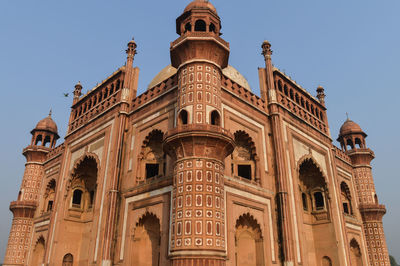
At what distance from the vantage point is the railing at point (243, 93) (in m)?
17.8

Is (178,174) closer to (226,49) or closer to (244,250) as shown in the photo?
(244,250)

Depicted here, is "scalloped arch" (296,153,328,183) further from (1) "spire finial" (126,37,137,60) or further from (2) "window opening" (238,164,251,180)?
(1) "spire finial" (126,37,137,60)

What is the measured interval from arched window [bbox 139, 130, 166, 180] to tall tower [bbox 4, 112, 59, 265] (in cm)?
1498

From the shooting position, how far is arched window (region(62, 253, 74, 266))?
67.0 ft

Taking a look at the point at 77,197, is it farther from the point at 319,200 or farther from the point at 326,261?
the point at 326,261

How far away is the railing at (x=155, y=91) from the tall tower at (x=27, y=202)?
14.4 meters

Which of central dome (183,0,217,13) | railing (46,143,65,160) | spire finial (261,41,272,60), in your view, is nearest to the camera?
central dome (183,0,217,13)

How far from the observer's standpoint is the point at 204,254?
Result: 1150 cm

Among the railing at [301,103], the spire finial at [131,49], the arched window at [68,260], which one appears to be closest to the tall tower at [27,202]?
the arched window at [68,260]

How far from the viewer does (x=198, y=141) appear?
13172mm

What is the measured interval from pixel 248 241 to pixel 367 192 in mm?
17189

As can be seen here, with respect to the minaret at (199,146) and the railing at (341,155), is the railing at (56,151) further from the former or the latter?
the railing at (341,155)

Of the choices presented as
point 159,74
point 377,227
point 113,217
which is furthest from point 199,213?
point 377,227

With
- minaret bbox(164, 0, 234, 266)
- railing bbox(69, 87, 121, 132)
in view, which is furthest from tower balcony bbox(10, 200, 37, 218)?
minaret bbox(164, 0, 234, 266)
